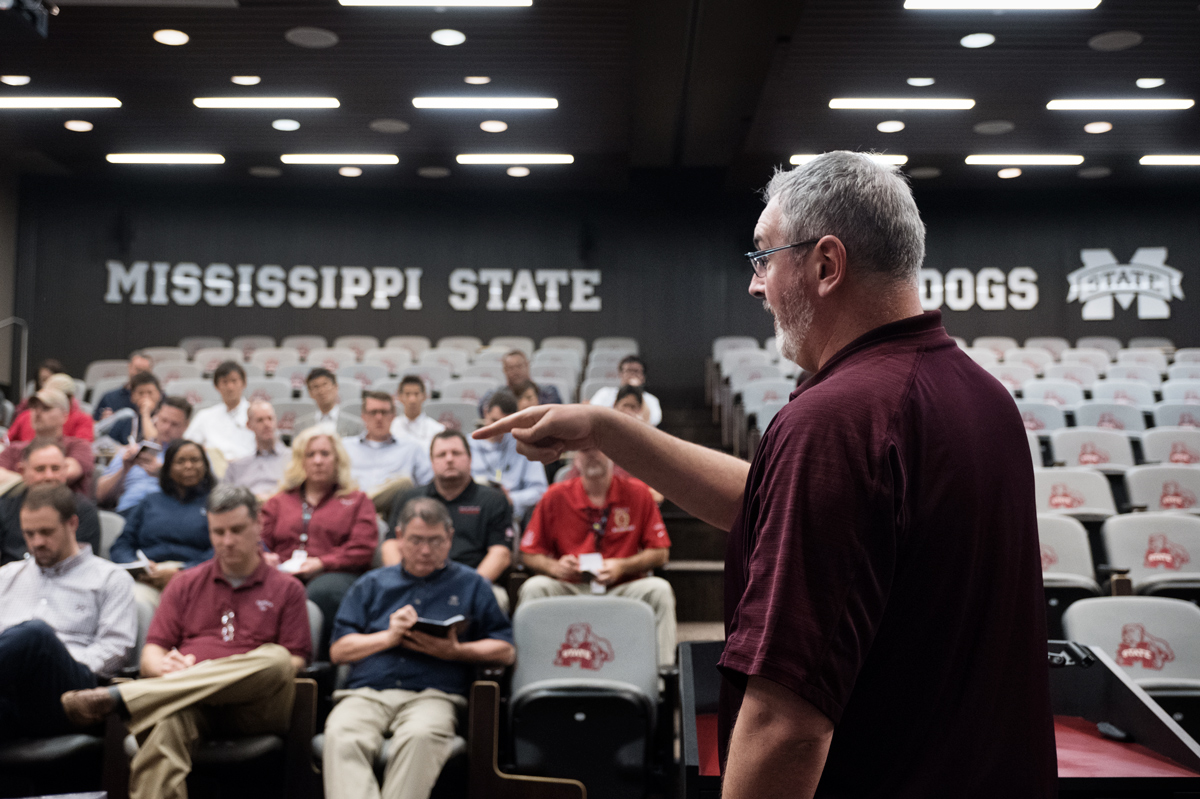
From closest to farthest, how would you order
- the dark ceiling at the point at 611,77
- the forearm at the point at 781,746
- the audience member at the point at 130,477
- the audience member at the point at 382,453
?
1. the forearm at the point at 781,746
2. the audience member at the point at 130,477
3. the audience member at the point at 382,453
4. the dark ceiling at the point at 611,77

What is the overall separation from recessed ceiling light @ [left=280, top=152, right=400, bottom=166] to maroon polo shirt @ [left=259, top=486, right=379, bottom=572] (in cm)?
607

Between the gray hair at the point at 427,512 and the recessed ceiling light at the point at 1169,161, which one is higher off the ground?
the recessed ceiling light at the point at 1169,161

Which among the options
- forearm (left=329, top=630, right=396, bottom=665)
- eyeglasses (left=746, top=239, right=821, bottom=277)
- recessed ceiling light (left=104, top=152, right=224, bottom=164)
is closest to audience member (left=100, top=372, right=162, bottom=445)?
forearm (left=329, top=630, right=396, bottom=665)

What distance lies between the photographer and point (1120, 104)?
825 cm

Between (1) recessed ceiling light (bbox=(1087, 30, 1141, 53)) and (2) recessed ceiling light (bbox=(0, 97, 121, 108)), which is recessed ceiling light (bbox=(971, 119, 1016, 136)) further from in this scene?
(2) recessed ceiling light (bbox=(0, 97, 121, 108))

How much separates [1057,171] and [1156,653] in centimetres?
832

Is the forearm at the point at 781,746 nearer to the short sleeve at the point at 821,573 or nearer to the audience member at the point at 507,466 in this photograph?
the short sleeve at the point at 821,573

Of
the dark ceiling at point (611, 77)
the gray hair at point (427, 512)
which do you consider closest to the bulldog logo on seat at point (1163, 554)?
the gray hair at point (427, 512)

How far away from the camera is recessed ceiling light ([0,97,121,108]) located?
321 inches

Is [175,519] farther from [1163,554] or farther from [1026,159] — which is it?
[1026,159]

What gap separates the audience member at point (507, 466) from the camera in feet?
18.5

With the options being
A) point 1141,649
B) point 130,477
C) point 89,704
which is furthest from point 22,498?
point 1141,649

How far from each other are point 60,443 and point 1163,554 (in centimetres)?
548

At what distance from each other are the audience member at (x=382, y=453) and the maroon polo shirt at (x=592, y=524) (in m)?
1.44
